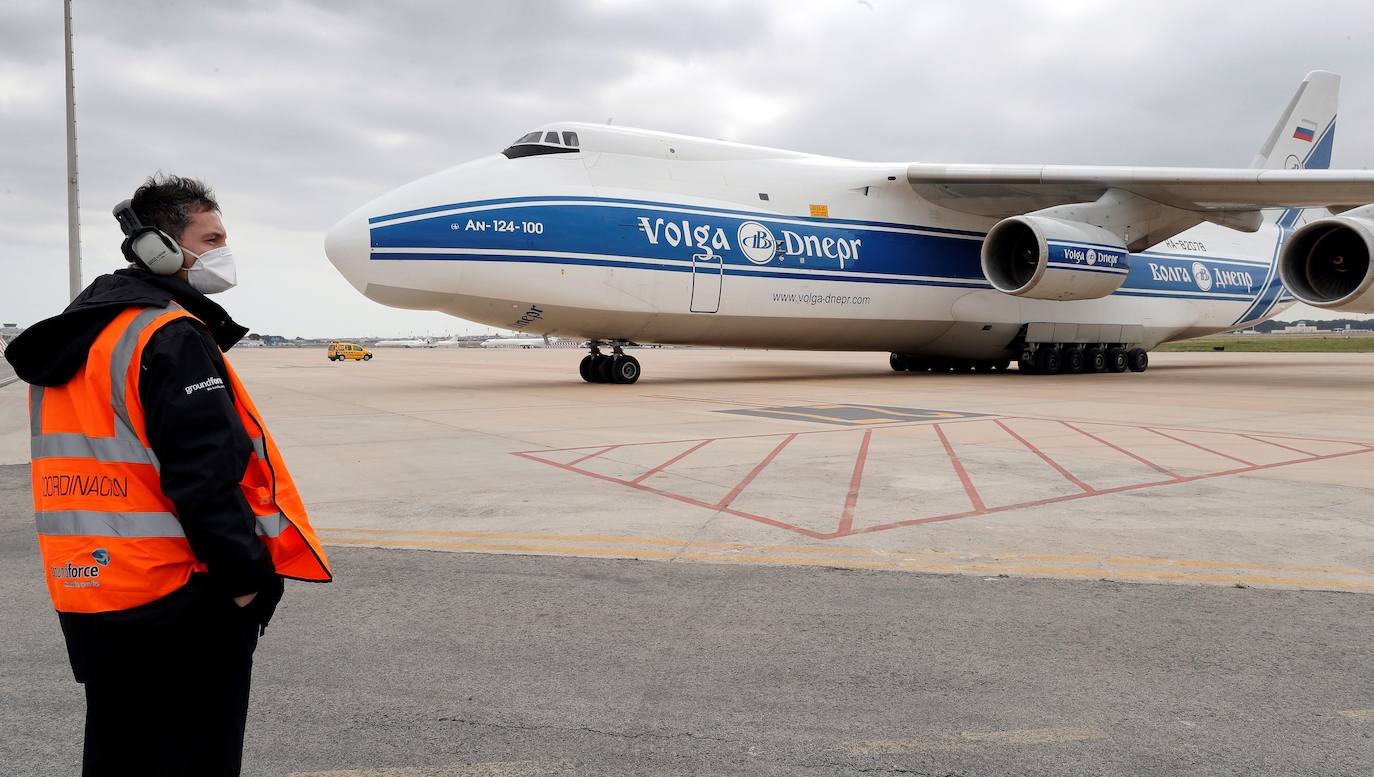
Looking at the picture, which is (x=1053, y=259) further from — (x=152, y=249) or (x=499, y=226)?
(x=152, y=249)

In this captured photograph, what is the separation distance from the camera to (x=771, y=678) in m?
3.27

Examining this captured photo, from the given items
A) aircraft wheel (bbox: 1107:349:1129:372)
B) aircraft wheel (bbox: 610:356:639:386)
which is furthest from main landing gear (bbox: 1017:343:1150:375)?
aircraft wheel (bbox: 610:356:639:386)

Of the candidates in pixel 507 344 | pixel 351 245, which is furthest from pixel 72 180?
pixel 507 344

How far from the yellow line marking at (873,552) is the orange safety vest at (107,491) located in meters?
3.23

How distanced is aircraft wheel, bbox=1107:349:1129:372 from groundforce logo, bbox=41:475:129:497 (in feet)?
75.3

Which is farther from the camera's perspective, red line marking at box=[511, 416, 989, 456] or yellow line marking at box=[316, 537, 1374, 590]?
red line marking at box=[511, 416, 989, 456]

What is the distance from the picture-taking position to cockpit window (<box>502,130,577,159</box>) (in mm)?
15705

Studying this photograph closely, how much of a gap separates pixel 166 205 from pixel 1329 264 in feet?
60.6

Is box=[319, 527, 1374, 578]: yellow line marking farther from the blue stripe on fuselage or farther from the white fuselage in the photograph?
the white fuselage

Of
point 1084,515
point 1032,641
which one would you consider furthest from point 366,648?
point 1084,515

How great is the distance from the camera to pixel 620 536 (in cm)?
530

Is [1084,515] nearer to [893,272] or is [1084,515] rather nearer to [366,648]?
[366,648]

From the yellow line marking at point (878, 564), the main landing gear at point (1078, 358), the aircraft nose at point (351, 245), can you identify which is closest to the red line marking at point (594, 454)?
the yellow line marking at point (878, 564)

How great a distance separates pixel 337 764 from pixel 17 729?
1058 mm
